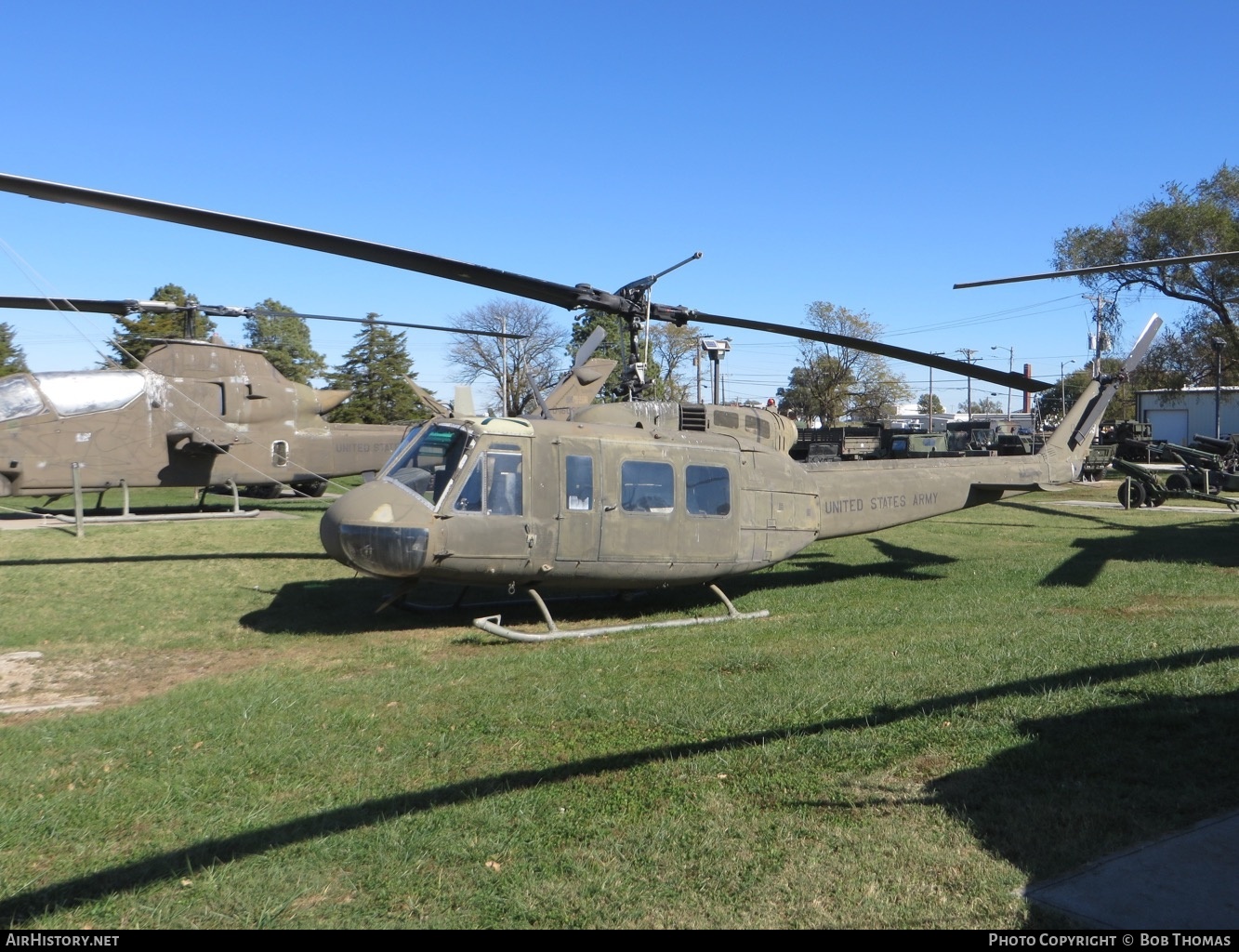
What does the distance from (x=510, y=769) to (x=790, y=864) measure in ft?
6.23

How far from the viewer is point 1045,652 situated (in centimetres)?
799

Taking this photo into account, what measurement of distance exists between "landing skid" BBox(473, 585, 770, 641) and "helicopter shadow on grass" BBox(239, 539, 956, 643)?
1.22 ft

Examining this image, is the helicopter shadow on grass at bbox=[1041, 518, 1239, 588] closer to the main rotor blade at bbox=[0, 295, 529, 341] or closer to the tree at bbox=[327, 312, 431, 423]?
the main rotor blade at bbox=[0, 295, 529, 341]

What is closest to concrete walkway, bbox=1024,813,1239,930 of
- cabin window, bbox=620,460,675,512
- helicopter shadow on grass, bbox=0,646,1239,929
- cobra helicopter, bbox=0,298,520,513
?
helicopter shadow on grass, bbox=0,646,1239,929

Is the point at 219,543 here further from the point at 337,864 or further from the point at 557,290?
the point at 337,864

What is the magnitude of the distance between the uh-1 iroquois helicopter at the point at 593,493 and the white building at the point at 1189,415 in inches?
2107

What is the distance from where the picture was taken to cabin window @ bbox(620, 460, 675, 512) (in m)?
9.96

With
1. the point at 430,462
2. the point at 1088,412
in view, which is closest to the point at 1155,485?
the point at 1088,412

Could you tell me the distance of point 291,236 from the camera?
7141 mm

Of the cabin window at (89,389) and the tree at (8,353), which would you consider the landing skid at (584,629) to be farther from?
the tree at (8,353)

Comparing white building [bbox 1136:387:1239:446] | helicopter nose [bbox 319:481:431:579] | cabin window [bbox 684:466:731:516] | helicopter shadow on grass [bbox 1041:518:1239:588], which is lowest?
helicopter shadow on grass [bbox 1041:518:1239:588]

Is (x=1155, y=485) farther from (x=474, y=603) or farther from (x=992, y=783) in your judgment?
(x=992, y=783)
